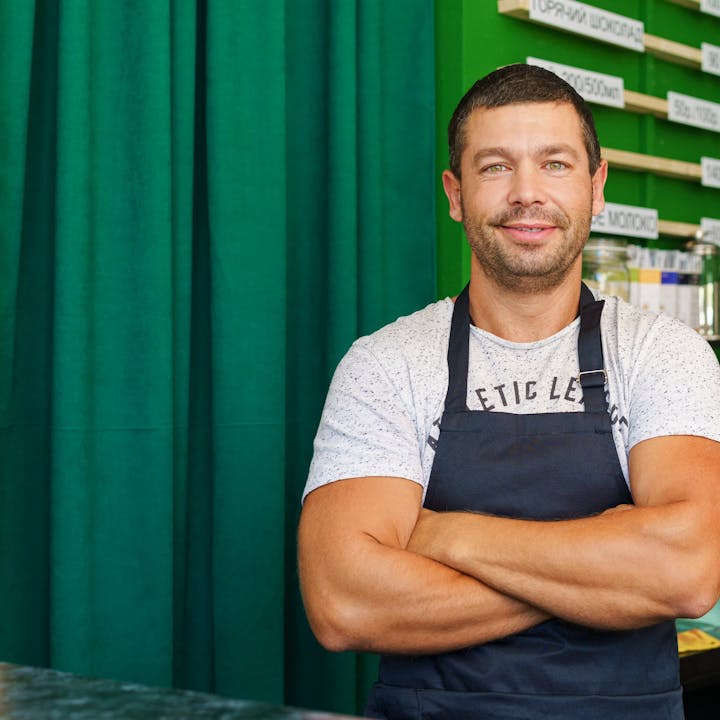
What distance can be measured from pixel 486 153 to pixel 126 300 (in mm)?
679

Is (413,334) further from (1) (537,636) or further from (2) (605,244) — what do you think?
(2) (605,244)

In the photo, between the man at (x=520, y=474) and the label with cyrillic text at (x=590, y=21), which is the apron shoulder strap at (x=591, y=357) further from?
the label with cyrillic text at (x=590, y=21)

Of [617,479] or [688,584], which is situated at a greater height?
[617,479]

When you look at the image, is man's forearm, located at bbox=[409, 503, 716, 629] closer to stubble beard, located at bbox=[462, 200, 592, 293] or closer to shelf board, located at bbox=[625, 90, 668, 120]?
stubble beard, located at bbox=[462, 200, 592, 293]

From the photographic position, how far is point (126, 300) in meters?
1.90

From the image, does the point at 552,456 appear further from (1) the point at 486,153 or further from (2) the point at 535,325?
(1) the point at 486,153

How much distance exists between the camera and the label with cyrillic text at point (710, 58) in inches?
127

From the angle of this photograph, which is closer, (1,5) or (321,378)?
(1,5)

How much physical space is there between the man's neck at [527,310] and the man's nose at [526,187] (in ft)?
0.46

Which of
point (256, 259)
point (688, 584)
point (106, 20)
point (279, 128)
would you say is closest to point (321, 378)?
point (256, 259)

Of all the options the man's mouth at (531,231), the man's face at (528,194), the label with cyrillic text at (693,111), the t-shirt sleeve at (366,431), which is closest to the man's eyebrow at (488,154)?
the man's face at (528,194)

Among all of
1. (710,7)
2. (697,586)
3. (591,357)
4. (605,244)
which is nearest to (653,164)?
(605,244)

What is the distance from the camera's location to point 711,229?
3.32m

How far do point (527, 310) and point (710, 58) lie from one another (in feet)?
6.26
